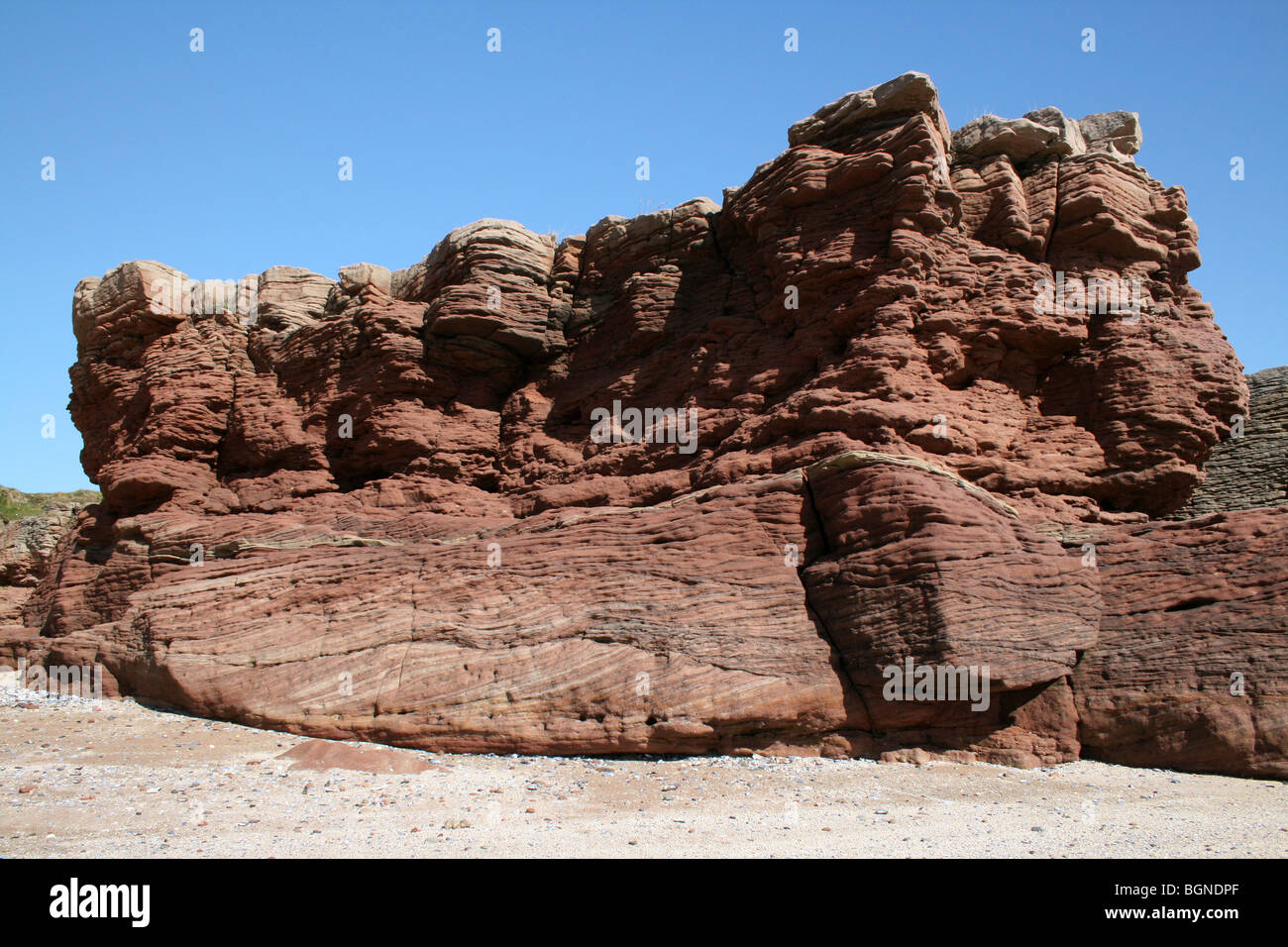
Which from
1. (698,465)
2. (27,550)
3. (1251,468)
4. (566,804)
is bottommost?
(566,804)

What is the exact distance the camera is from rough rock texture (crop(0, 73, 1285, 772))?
40.5ft

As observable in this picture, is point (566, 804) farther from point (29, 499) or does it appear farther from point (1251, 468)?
point (29, 499)

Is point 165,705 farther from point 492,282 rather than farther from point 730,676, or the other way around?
point 492,282

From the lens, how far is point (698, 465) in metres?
16.6

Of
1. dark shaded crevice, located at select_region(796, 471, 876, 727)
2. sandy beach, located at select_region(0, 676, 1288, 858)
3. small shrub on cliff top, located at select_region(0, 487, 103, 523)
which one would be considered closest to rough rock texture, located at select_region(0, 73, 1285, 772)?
dark shaded crevice, located at select_region(796, 471, 876, 727)

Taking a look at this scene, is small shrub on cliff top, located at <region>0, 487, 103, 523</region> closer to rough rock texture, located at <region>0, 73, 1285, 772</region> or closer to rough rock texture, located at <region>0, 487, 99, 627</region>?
rough rock texture, located at <region>0, 487, 99, 627</region>

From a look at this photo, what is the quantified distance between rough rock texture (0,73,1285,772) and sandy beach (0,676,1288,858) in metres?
0.73

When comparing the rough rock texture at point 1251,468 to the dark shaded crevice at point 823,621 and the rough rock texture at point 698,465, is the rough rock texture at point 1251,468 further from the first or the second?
the dark shaded crevice at point 823,621

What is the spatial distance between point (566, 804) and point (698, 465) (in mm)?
7735

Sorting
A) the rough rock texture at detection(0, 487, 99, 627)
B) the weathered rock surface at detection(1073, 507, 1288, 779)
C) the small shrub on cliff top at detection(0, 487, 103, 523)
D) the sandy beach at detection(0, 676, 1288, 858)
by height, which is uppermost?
the small shrub on cliff top at detection(0, 487, 103, 523)

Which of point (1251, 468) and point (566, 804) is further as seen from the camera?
point (1251, 468)

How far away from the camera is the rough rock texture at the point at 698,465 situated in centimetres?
1234

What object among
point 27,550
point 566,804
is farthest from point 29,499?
point 566,804

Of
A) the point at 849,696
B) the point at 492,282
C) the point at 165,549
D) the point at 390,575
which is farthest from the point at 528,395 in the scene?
the point at 849,696
